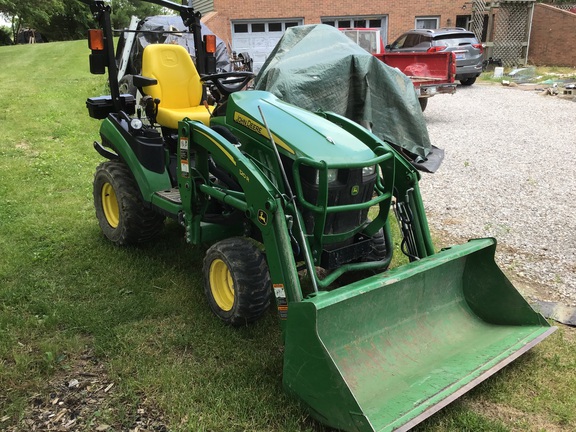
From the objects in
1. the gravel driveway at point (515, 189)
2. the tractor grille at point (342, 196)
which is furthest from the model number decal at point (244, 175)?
the gravel driveway at point (515, 189)

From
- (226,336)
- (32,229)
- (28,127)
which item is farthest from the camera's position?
(28,127)

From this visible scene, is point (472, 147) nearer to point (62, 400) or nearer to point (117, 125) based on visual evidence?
point (117, 125)

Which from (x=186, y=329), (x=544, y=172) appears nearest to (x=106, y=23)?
(x=186, y=329)

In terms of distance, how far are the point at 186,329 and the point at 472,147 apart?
635 cm

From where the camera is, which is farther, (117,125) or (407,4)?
(407,4)

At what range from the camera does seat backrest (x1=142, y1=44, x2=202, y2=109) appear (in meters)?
4.54

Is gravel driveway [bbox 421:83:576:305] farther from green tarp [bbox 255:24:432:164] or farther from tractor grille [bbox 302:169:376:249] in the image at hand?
tractor grille [bbox 302:169:376:249]

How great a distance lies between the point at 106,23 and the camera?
4078 mm

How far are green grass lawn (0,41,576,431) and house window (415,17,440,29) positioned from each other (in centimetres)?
2013

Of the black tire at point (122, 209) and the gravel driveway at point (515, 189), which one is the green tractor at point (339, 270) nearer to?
the black tire at point (122, 209)

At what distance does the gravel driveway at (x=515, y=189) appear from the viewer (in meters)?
4.36

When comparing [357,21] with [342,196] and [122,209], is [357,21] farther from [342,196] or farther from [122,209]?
[342,196]

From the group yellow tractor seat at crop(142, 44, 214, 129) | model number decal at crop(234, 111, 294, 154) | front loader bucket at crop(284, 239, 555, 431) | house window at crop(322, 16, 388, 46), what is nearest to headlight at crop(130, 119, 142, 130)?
yellow tractor seat at crop(142, 44, 214, 129)

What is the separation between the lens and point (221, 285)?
3324mm
